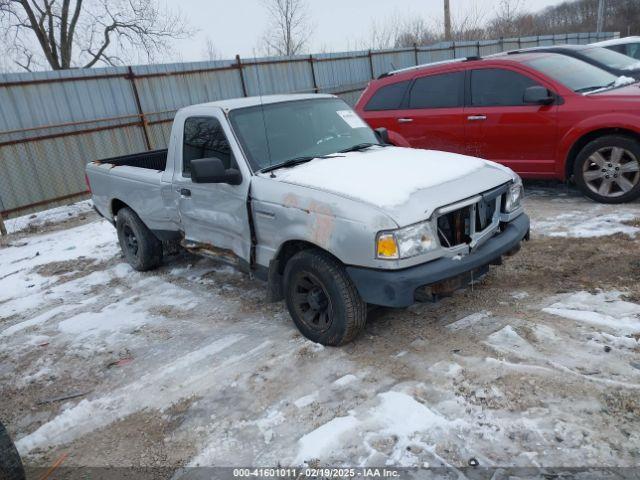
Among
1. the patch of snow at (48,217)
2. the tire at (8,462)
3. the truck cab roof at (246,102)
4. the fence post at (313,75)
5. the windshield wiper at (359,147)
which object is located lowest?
the patch of snow at (48,217)

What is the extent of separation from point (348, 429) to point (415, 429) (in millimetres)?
363

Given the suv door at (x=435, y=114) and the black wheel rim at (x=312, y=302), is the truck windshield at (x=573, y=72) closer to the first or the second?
the suv door at (x=435, y=114)

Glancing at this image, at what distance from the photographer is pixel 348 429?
8.96 ft

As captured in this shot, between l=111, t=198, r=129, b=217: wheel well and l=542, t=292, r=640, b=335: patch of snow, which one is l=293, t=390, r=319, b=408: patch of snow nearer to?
l=542, t=292, r=640, b=335: patch of snow

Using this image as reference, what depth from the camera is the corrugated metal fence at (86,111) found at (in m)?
9.74

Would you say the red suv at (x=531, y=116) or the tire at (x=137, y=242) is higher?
the red suv at (x=531, y=116)

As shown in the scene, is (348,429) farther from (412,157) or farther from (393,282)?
(412,157)

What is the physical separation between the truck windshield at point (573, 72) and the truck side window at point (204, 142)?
14.2 ft

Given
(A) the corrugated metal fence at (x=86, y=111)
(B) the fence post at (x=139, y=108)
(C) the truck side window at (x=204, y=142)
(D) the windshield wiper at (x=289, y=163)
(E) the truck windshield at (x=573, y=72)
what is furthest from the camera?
(B) the fence post at (x=139, y=108)

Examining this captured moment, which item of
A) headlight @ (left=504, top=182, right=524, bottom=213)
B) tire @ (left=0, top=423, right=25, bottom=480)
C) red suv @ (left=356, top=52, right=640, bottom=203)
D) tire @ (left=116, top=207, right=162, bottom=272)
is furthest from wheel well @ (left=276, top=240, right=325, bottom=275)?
red suv @ (left=356, top=52, right=640, bottom=203)

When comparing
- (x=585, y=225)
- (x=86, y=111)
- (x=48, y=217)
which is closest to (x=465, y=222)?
(x=585, y=225)

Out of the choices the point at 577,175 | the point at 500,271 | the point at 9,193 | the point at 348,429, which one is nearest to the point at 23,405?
the point at 348,429

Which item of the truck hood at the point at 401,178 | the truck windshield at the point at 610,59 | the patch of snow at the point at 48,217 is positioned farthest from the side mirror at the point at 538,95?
the patch of snow at the point at 48,217

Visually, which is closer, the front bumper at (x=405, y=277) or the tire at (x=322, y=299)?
the front bumper at (x=405, y=277)
